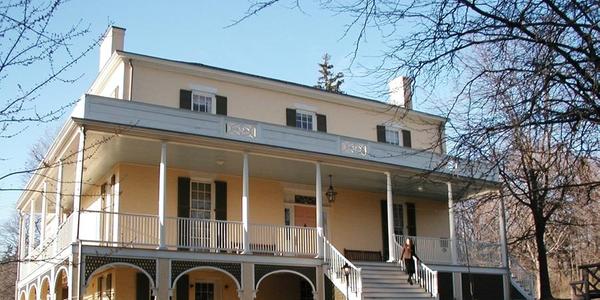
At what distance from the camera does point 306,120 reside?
2491cm

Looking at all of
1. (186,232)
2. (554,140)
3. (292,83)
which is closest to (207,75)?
(292,83)

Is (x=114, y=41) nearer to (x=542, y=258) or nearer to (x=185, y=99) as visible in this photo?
(x=185, y=99)

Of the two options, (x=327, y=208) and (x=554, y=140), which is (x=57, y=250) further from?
(x=554, y=140)

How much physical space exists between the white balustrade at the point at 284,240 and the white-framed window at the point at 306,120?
4.23 m

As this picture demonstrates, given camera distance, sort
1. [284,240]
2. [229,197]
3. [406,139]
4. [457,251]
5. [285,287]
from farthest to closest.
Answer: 1. [406,139]
2. [457,251]
3. [285,287]
4. [229,197]
5. [284,240]

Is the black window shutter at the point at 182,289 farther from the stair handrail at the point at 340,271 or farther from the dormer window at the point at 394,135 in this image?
the dormer window at the point at 394,135

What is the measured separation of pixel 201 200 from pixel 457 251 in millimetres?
9008

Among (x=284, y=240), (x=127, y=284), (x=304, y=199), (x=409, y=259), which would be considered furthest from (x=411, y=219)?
(x=127, y=284)

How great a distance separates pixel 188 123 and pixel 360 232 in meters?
8.82

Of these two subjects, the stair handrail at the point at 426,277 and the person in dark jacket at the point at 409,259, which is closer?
the stair handrail at the point at 426,277

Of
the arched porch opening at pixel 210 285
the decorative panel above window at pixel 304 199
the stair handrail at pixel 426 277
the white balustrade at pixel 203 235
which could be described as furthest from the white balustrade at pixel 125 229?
the stair handrail at pixel 426 277

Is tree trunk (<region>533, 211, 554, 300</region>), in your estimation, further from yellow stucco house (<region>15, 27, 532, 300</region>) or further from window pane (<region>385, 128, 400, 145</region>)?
window pane (<region>385, 128, 400, 145</region>)

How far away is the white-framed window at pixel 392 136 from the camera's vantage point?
26.6 meters

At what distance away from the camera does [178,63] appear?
72.4ft
